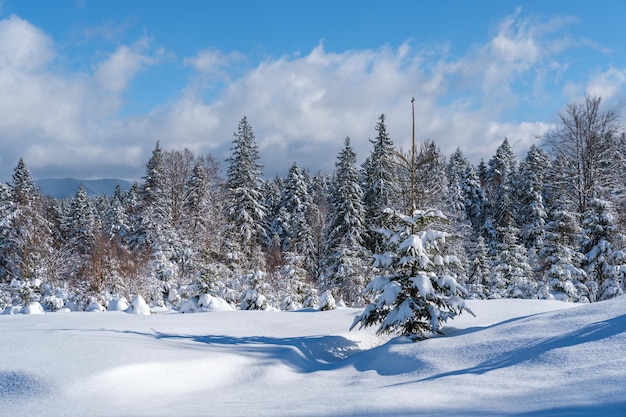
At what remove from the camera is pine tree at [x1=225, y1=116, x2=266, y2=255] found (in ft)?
99.1

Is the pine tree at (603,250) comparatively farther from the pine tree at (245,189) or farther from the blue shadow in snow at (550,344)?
the pine tree at (245,189)

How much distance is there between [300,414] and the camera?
349cm

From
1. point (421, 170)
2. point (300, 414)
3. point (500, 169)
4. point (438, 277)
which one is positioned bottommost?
point (300, 414)

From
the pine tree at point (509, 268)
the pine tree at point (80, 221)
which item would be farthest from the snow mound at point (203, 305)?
the pine tree at point (80, 221)

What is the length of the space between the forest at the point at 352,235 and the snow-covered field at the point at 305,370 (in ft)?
4.30

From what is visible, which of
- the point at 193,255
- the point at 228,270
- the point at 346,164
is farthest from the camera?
the point at 346,164

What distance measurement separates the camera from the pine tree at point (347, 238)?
77.3 ft

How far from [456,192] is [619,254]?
26312 mm

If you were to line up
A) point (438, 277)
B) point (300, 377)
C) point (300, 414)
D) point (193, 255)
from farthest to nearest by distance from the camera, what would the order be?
point (193, 255) → point (438, 277) → point (300, 377) → point (300, 414)

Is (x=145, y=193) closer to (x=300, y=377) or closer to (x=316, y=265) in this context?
(x=316, y=265)

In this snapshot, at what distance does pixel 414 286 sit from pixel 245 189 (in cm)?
2509

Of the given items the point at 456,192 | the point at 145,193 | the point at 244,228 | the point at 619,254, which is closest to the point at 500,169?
the point at 456,192

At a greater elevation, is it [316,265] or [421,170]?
[421,170]

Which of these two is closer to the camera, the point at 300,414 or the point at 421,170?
the point at 300,414
